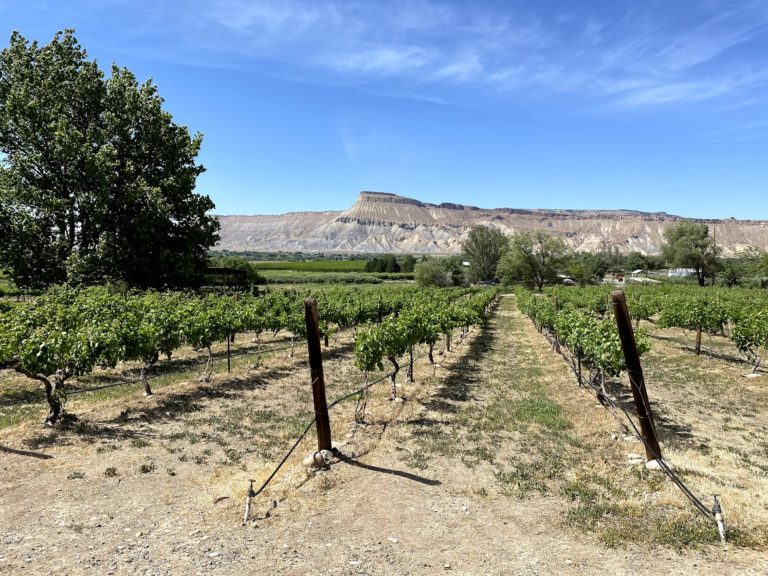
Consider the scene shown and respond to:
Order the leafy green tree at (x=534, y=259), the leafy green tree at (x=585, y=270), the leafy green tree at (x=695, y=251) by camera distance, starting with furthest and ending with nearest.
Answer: the leafy green tree at (x=585, y=270) → the leafy green tree at (x=534, y=259) → the leafy green tree at (x=695, y=251)

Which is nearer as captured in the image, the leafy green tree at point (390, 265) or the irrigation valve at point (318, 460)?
the irrigation valve at point (318, 460)

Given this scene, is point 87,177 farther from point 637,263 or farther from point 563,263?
point 637,263

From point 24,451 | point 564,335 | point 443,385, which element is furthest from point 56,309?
point 564,335

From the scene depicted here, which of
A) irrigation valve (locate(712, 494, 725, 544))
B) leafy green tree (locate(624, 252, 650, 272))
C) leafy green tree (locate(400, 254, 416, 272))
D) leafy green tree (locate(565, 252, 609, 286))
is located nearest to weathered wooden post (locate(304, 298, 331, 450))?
irrigation valve (locate(712, 494, 725, 544))

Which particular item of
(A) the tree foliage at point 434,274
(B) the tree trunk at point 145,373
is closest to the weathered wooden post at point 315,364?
(B) the tree trunk at point 145,373

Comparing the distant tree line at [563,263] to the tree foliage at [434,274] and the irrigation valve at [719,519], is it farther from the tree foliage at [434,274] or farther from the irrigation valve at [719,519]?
the irrigation valve at [719,519]

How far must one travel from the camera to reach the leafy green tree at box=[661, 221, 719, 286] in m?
69.4

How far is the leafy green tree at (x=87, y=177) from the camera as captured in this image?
23.0 m

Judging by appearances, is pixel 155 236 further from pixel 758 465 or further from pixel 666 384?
pixel 758 465

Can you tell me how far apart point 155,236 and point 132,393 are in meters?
15.1

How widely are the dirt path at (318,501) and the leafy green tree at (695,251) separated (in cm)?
6992

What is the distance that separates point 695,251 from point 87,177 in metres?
74.0

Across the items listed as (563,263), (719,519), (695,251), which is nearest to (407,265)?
(563,263)

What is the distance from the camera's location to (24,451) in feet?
27.2
